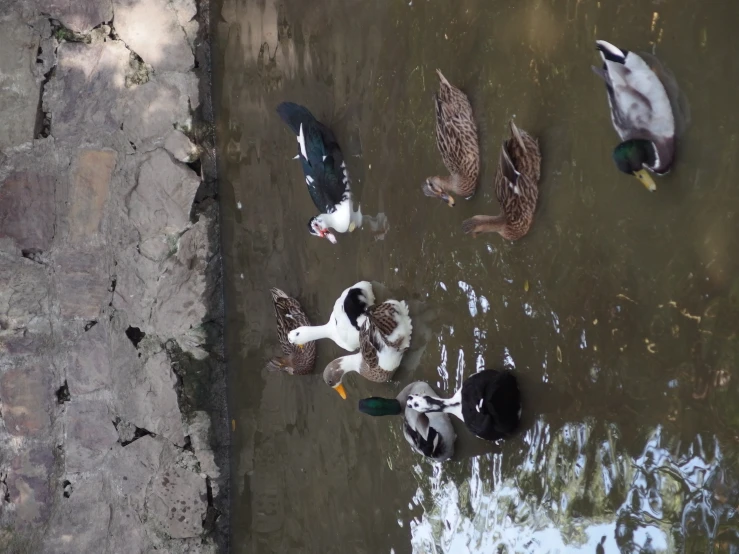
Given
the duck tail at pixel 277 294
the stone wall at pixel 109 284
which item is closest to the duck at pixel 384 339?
the duck tail at pixel 277 294

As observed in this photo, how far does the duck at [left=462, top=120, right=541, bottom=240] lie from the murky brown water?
40 mm

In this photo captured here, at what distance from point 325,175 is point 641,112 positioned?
57.4 inches

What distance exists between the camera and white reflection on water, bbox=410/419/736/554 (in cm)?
182

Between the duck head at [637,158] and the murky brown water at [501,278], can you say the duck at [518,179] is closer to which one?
the murky brown water at [501,278]

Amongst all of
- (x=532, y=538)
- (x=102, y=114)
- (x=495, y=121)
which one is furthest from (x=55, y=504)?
(x=495, y=121)

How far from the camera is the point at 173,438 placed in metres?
3.81

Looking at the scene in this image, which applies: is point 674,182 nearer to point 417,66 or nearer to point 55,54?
point 417,66

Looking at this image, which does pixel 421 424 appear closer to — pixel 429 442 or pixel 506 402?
pixel 429 442

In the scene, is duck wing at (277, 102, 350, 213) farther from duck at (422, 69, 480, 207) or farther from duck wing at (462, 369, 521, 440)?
duck wing at (462, 369, 521, 440)


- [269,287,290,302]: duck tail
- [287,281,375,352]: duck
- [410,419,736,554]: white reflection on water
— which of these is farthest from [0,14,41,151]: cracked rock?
[410,419,736,554]: white reflection on water

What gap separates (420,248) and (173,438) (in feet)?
5.96

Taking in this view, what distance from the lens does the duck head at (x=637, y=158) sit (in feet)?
5.92

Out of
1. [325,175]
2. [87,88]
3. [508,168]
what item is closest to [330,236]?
[325,175]

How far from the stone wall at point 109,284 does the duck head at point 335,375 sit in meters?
0.97
